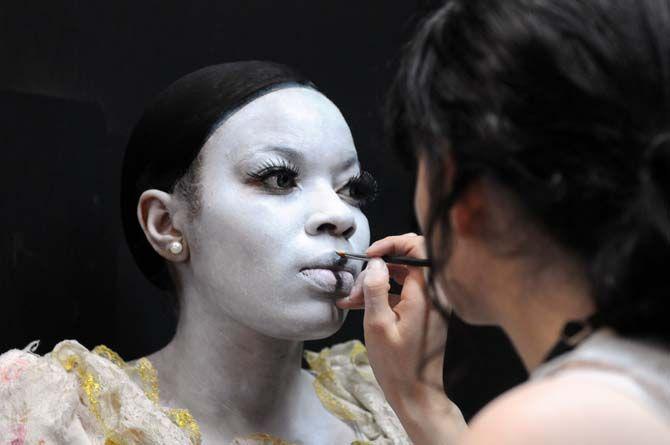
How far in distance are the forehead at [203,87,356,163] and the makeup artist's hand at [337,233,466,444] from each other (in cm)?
24

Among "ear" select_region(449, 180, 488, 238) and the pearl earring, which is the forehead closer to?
the pearl earring

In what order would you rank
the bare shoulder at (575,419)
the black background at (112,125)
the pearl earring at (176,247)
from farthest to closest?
the black background at (112,125), the pearl earring at (176,247), the bare shoulder at (575,419)

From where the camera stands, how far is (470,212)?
958mm

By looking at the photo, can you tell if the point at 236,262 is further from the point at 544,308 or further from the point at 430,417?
the point at 544,308

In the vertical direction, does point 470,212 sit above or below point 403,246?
above

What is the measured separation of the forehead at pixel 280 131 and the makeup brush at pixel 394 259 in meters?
0.16

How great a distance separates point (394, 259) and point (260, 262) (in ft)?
0.67

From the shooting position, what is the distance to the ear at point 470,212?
94cm

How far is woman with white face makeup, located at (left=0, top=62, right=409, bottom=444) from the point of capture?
1.61m

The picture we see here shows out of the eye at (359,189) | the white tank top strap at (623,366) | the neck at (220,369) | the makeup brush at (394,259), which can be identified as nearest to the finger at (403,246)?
the makeup brush at (394,259)

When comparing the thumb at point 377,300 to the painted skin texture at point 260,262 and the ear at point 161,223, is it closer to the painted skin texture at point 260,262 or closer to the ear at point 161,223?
the painted skin texture at point 260,262

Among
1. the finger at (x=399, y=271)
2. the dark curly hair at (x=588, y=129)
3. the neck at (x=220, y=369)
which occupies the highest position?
the dark curly hair at (x=588, y=129)

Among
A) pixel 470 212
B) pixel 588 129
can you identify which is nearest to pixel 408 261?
pixel 470 212

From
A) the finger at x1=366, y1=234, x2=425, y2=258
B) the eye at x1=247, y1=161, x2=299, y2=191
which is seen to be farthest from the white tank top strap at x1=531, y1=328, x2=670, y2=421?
the eye at x1=247, y1=161, x2=299, y2=191
